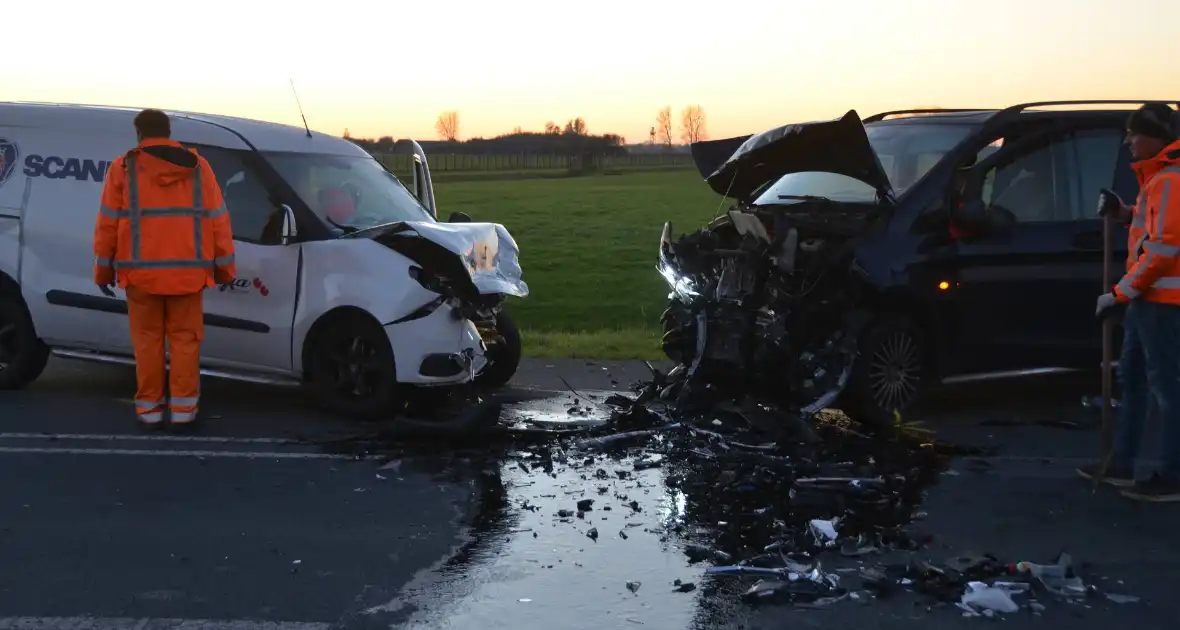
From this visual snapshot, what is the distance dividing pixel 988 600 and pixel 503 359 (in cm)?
501

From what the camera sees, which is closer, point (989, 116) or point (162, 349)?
point (162, 349)

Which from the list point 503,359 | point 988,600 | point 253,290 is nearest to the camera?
point 988,600

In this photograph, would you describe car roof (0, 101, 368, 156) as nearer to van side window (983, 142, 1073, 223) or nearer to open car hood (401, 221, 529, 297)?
open car hood (401, 221, 529, 297)

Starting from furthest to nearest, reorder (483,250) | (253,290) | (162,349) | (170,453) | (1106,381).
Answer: (483,250), (253,290), (162,349), (170,453), (1106,381)

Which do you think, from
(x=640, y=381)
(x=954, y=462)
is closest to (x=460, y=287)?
(x=640, y=381)

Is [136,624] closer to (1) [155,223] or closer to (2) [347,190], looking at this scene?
(1) [155,223]

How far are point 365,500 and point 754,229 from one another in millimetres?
3204

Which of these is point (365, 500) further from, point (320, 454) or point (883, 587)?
point (883, 587)

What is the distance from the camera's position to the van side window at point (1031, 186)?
7.93 metres

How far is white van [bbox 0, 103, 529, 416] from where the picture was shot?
7.54 m

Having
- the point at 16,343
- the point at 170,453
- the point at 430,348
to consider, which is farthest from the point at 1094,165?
the point at 16,343

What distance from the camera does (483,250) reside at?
27.1ft

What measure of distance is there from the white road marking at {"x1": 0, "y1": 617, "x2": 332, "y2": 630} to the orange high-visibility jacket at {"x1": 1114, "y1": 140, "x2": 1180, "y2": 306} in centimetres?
421

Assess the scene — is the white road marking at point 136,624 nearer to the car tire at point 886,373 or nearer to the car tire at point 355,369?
the car tire at point 355,369
